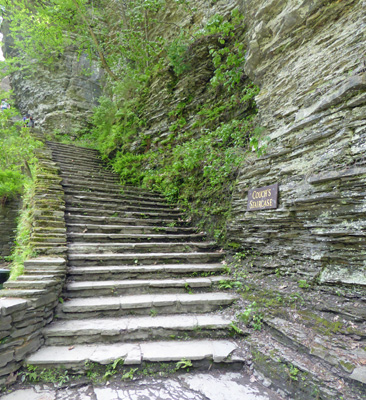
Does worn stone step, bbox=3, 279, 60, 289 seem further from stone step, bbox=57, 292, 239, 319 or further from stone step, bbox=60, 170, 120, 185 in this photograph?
stone step, bbox=60, 170, 120, 185

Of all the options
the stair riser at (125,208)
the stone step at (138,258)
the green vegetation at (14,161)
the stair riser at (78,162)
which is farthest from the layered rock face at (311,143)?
the green vegetation at (14,161)

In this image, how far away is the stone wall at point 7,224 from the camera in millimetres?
8789

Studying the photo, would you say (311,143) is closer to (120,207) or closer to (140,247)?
(140,247)

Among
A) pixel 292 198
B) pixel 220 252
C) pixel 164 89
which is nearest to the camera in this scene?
pixel 292 198

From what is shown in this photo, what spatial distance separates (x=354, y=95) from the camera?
237 centimetres

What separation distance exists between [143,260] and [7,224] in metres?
8.07

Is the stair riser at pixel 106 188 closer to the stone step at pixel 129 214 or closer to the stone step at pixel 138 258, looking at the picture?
the stone step at pixel 129 214

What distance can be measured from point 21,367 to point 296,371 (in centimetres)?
271

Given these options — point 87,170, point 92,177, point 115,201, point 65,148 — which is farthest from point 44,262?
point 65,148

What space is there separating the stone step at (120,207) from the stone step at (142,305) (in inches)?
98.1

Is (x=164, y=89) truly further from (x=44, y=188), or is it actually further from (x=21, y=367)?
(x=21, y=367)

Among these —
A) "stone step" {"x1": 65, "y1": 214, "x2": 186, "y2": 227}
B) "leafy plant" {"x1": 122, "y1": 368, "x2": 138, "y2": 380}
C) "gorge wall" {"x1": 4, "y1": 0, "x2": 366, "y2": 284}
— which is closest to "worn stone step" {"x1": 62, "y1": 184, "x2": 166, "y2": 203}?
"stone step" {"x1": 65, "y1": 214, "x2": 186, "y2": 227}

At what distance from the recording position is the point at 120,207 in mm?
5520

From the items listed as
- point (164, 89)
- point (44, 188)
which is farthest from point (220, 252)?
point (164, 89)
